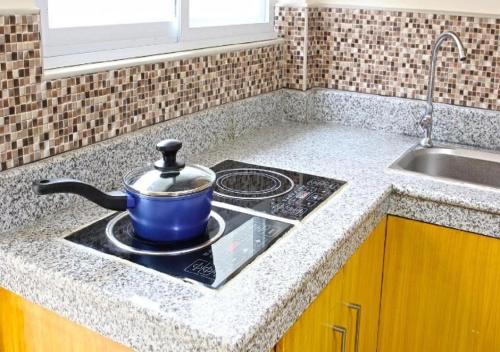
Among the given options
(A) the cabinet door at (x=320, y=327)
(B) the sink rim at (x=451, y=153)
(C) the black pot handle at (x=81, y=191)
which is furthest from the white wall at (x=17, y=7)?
(B) the sink rim at (x=451, y=153)

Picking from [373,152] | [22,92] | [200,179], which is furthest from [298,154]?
[22,92]

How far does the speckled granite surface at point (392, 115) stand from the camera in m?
2.04

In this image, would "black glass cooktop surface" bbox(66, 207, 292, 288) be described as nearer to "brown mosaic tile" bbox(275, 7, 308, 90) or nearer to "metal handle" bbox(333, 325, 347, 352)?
"metal handle" bbox(333, 325, 347, 352)

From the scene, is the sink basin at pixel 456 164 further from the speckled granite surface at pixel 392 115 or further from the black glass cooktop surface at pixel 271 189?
the black glass cooktop surface at pixel 271 189

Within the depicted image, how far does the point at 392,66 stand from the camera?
2182mm

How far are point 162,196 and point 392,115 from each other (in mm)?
1236

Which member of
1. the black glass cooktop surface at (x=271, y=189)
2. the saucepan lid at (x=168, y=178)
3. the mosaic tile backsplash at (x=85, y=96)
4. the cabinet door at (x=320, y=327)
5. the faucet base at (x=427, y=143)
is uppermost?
the mosaic tile backsplash at (x=85, y=96)

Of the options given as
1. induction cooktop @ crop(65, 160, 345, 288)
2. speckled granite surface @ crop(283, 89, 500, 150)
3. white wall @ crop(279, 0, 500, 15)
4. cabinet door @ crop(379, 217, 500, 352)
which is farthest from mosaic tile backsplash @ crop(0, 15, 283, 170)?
cabinet door @ crop(379, 217, 500, 352)

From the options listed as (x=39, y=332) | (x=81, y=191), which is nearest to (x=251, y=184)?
(x=81, y=191)

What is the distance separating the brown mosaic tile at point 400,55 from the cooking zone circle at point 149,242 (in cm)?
110

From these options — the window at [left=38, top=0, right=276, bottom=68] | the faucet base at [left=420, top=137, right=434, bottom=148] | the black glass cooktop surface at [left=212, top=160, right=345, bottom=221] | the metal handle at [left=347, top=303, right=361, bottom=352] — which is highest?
the window at [left=38, top=0, right=276, bottom=68]

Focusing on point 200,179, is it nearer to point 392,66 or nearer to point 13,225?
point 13,225

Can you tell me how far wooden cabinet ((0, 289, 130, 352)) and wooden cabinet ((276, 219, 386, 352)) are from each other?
359mm

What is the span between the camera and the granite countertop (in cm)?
100
